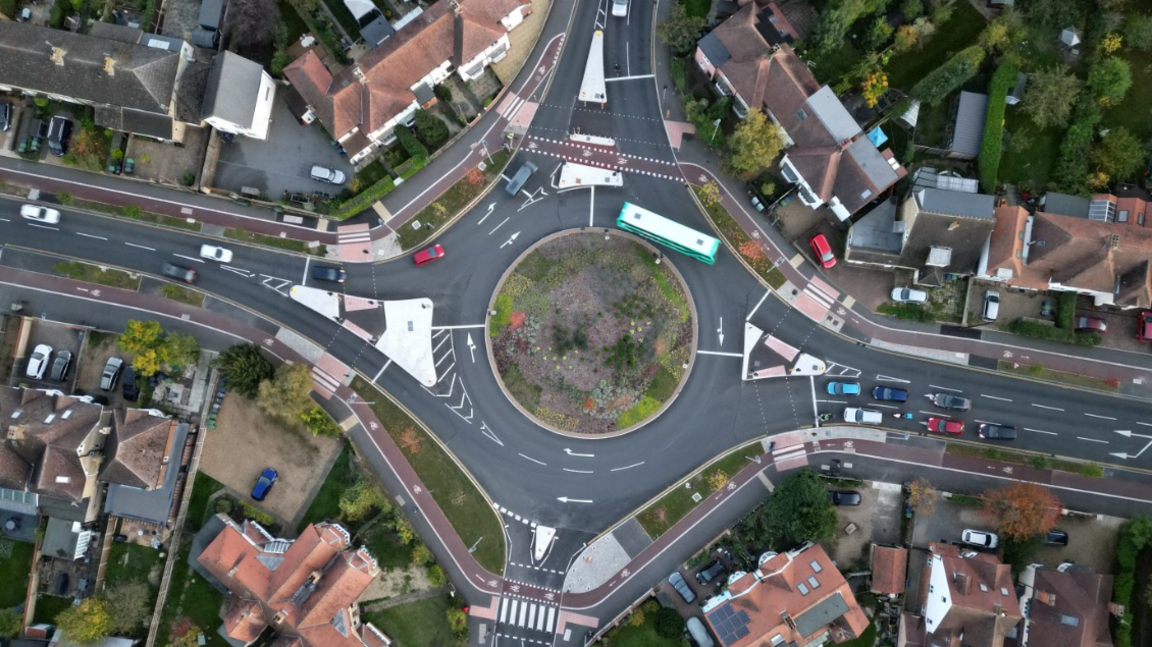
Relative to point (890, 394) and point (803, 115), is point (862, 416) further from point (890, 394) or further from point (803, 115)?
point (803, 115)

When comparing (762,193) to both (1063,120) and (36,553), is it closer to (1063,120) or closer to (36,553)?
(1063,120)

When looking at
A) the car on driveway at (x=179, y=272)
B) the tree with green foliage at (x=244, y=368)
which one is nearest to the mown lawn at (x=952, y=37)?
the tree with green foliage at (x=244, y=368)

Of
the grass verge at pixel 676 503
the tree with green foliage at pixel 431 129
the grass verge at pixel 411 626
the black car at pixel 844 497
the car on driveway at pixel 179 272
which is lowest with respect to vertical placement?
the grass verge at pixel 411 626

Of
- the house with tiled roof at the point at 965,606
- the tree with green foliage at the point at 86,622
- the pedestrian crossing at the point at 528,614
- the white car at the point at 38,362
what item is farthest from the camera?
the pedestrian crossing at the point at 528,614

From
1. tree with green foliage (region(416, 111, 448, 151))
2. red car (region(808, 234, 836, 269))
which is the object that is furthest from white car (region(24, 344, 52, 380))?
red car (region(808, 234, 836, 269))

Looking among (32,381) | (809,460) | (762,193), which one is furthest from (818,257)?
(32,381)

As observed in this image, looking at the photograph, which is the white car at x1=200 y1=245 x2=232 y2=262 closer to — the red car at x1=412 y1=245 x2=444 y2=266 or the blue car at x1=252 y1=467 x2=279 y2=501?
the red car at x1=412 y1=245 x2=444 y2=266

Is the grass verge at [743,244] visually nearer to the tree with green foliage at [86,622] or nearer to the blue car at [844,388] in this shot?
the blue car at [844,388]

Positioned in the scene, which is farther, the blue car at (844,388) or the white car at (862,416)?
the blue car at (844,388)
